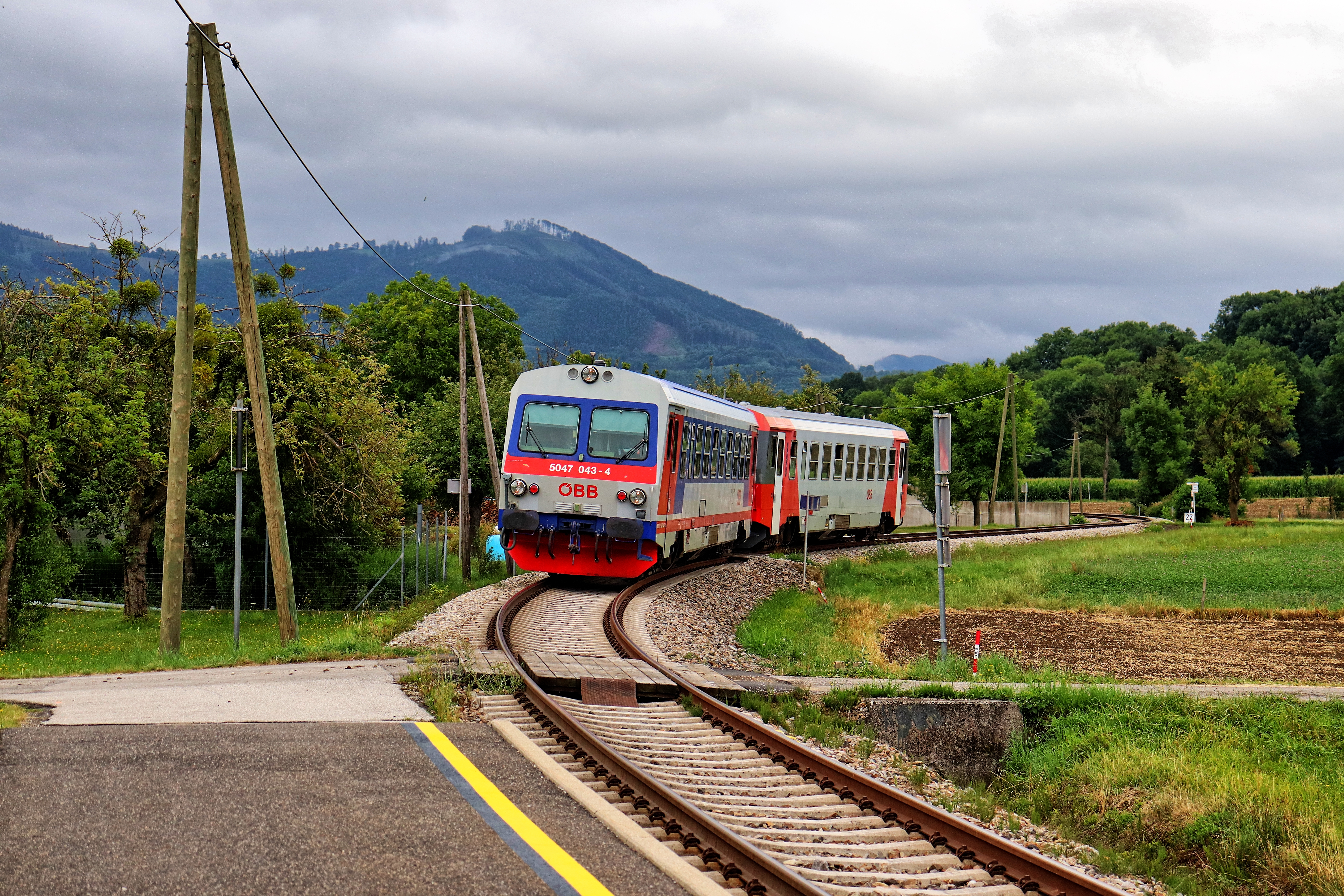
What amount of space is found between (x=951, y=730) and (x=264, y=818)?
649cm

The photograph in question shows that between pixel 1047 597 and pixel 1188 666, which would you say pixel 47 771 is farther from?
pixel 1047 597

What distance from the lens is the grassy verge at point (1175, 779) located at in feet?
24.0

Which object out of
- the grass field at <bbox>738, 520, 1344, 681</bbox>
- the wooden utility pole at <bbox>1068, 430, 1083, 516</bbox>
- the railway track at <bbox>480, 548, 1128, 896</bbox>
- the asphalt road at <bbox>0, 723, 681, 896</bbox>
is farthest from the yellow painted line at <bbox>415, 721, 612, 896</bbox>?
the wooden utility pole at <bbox>1068, 430, 1083, 516</bbox>

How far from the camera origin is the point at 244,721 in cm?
879

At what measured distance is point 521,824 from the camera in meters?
6.23

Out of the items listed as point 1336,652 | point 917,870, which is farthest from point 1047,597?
point 917,870

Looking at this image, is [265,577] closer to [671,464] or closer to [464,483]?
[464,483]

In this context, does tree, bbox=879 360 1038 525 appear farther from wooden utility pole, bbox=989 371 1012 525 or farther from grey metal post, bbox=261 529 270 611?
grey metal post, bbox=261 529 270 611

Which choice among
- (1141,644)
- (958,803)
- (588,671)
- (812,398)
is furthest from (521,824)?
(812,398)

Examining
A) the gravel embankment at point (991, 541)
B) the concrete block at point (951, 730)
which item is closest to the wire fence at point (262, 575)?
the gravel embankment at point (991, 541)

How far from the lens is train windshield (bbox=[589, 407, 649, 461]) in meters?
19.5

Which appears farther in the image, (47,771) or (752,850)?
(47,771)

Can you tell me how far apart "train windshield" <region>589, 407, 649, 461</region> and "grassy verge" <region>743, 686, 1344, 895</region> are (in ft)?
28.2

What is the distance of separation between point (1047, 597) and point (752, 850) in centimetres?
2195
